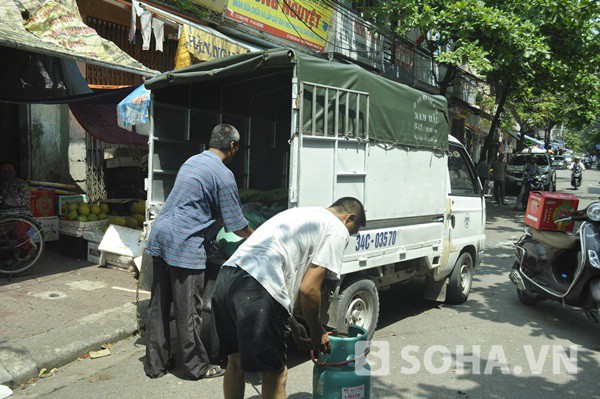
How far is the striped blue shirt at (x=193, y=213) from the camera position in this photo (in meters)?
3.93

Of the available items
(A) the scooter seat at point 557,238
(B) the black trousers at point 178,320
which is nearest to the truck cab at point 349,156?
(B) the black trousers at point 178,320

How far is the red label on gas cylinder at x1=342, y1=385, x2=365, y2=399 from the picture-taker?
117 inches

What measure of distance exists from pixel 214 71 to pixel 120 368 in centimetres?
262

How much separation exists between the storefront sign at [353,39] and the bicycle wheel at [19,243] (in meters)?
9.78

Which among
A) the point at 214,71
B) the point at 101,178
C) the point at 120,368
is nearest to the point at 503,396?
the point at 120,368

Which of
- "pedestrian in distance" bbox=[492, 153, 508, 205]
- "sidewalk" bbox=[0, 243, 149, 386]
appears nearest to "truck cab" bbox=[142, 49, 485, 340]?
"sidewalk" bbox=[0, 243, 149, 386]

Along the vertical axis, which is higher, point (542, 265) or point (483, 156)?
point (483, 156)

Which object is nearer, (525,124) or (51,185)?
(51,185)

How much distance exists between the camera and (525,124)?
28250 mm

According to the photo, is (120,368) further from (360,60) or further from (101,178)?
(360,60)

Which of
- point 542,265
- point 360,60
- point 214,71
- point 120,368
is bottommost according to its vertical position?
point 120,368

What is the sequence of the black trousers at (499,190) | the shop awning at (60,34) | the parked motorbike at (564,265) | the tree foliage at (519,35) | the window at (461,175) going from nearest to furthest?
the parked motorbike at (564,265) → the shop awning at (60,34) → the window at (461,175) → the tree foliage at (519,35) → the black trousers at (499,190)

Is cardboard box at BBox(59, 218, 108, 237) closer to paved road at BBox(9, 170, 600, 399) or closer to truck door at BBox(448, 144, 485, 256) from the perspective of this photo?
paved road at BBox(9, 170, 600, 399)

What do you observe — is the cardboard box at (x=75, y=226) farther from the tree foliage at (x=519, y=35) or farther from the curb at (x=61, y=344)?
the tree foliage at (x=519, y=35)
